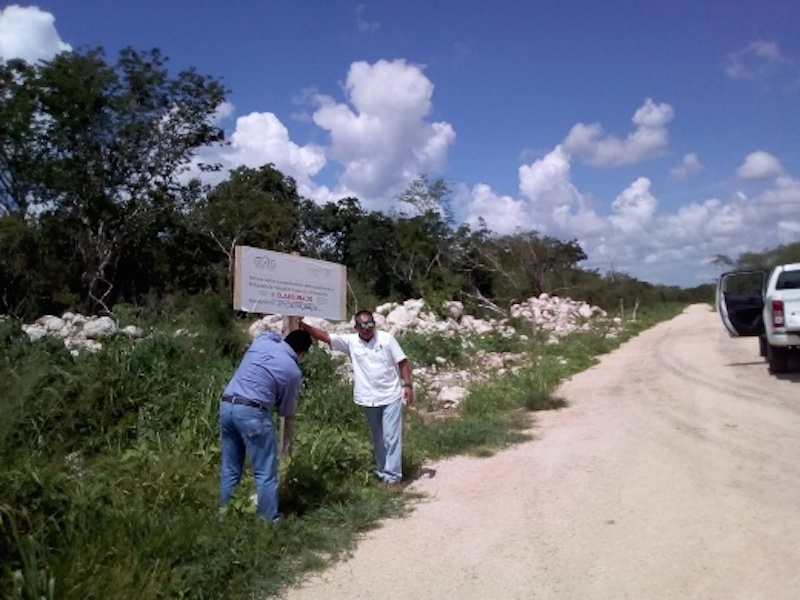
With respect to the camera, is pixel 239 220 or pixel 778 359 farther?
pixel 239 220

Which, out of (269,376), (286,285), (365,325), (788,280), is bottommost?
(269,376)

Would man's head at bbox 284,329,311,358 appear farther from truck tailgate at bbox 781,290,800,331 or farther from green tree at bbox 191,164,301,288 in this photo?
green tree at bbox 191,164,301,288

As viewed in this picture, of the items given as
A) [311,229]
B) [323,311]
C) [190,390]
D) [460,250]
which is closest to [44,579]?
[323,311]

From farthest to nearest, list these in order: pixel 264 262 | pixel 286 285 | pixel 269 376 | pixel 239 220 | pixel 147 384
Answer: pixel 239 220 → pixel 147 384 → pixel 286 285 → pixel 264 262 → pixel 269 376

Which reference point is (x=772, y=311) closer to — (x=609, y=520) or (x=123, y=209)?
(x=609, y=520)

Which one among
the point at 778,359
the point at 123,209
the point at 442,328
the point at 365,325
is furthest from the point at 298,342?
the point at 123,209

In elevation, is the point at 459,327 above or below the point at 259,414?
above

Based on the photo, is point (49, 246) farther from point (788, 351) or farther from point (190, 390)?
point (788, 351)

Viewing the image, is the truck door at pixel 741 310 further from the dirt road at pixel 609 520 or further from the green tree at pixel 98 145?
the green tree at pixel 98 145

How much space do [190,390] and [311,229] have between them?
3401cm

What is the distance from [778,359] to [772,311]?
143cm

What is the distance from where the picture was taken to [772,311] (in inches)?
467

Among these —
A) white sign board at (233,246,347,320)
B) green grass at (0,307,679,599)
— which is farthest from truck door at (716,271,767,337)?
white sign board at (233,246,347,320)

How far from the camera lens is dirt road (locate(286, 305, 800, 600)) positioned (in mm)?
4383
